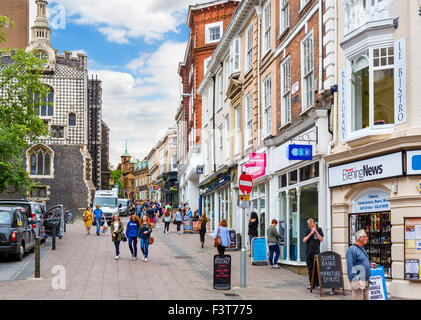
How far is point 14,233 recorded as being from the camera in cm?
1853

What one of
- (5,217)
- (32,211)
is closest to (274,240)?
(5,217)

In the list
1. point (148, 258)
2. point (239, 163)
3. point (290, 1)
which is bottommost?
point (148, 258)

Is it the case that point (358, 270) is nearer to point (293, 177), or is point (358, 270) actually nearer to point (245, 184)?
point (245, 184)

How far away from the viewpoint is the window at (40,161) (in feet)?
203

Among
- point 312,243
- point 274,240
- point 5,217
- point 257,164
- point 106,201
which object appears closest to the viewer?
point 312,243

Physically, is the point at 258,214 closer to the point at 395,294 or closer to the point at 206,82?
the point at 395,294

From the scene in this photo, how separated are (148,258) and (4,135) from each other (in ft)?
28.0

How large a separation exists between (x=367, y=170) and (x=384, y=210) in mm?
968

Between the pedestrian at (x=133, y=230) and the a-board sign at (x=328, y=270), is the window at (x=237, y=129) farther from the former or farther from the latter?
the a-board sign at (x=328, y=270)

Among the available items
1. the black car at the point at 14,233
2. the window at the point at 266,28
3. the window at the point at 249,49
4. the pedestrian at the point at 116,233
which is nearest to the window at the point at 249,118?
the window at the point at 249,49

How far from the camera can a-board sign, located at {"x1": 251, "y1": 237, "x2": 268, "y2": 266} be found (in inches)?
741

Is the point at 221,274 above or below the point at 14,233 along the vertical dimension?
below

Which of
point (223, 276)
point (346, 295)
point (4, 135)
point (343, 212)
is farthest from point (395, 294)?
point (4, 135)

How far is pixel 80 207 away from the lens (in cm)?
6247
